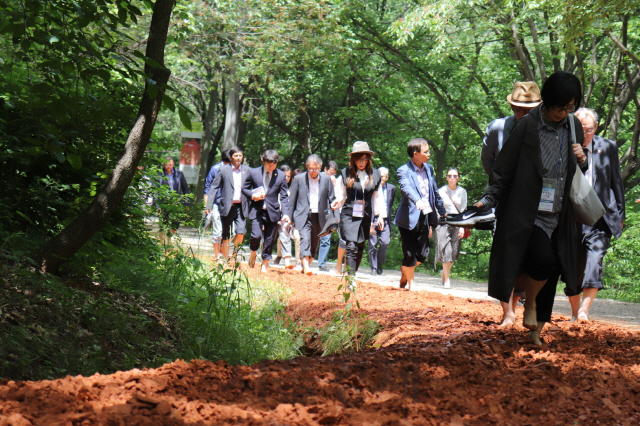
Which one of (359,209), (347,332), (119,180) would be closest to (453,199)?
(359,209)

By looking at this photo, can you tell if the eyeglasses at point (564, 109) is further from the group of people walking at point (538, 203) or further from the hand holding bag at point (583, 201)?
the hand holding bag at point (583, 201)

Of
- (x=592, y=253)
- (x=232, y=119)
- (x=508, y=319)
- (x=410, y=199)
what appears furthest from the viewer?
(x=232, y=119)

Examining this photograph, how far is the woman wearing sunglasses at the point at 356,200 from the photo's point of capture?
10.5 meters

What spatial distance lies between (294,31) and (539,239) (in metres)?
16.6

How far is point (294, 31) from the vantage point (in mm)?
20250

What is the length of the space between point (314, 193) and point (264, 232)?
1453 millimetres

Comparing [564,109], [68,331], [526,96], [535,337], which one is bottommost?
[68,331]

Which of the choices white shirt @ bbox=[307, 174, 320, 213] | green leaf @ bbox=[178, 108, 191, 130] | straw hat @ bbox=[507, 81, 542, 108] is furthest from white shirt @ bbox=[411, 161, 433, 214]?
green leaf @ bbox=[178, 108, 191, 130]

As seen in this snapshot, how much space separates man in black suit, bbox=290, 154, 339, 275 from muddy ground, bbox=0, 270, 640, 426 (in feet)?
24.3

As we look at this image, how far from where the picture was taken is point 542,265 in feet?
15.9

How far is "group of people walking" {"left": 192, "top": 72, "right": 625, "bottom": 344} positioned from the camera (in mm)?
4844

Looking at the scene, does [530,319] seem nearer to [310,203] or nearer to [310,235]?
[310,235]

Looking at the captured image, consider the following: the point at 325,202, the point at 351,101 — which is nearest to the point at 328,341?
the point at 325,202

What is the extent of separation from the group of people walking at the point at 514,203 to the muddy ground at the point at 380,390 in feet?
2.16
